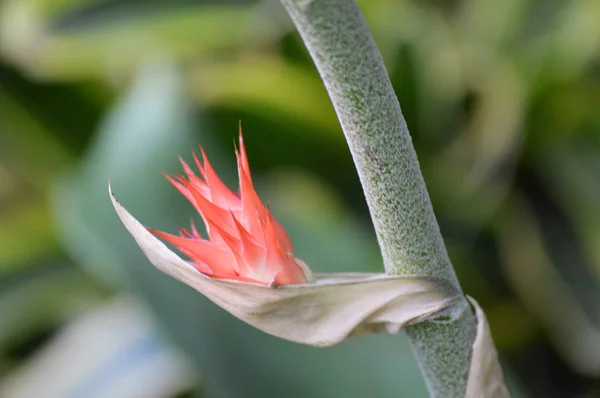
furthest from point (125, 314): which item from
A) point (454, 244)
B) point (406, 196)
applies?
point (406, 196)

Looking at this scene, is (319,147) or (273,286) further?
(319,147)

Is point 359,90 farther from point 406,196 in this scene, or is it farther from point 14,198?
point 14,198

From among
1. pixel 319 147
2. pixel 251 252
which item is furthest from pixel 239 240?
pixel 319 147

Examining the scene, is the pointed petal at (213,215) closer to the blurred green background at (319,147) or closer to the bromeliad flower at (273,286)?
the bromeliad flower at (273,286)

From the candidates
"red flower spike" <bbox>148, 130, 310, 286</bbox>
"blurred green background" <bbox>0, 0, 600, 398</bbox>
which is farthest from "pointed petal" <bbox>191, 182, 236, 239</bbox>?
"blurred green background" <bbox>0, 0, 600, 398</bbox>

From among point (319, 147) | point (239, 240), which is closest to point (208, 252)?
point (239, 240)

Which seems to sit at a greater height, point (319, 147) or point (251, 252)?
point (251, 252)

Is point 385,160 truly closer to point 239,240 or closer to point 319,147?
point 239,240
